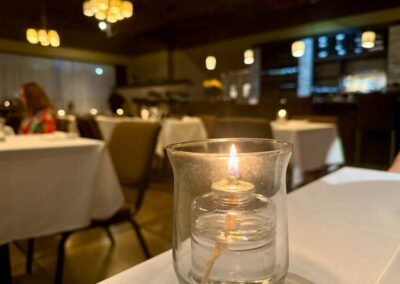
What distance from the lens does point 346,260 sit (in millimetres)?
368

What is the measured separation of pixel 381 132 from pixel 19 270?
456 centimetres

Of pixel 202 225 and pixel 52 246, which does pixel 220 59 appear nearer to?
pixel 52 246

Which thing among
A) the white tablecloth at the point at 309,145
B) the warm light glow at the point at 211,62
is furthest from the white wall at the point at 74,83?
Answer: the white tablecloth at the point at 309,145

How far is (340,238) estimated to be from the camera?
17.0 inches

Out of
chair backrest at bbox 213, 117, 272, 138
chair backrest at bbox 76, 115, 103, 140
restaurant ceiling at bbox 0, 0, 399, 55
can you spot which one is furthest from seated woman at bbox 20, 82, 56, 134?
restaurant ceiling at bbox 0, 0, 399, 55

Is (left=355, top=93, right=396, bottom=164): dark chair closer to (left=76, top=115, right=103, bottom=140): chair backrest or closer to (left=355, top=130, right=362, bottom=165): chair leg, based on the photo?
(left=355, top=130, right=362, bottom=165): chair leg

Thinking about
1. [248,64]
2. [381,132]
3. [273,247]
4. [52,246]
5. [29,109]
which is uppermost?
[248,64]

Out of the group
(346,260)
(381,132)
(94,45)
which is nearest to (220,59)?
(94,45)

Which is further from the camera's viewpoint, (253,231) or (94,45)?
(94,45)

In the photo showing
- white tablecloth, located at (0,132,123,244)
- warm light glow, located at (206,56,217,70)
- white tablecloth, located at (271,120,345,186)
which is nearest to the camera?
white tablecloth, located at (0,132,123,244)

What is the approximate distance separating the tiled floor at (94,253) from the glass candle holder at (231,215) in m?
1.32

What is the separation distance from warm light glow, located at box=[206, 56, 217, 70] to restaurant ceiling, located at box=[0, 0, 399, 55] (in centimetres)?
44

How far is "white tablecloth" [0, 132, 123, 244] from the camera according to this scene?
1179mm

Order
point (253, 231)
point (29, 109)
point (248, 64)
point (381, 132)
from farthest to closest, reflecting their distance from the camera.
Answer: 1. point (248, 64)
2. point (381, 132)
3. point (29, 109)
4. point (253, 231)
